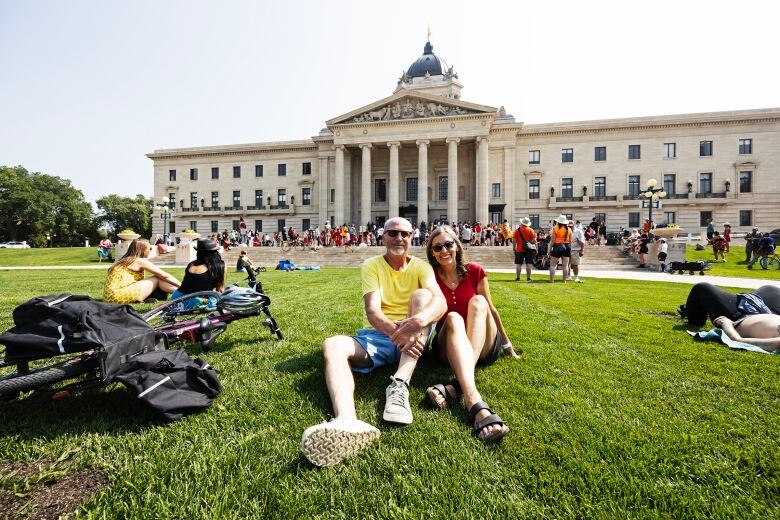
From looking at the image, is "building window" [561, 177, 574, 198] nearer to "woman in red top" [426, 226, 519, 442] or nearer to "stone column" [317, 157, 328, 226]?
"stone column" [317, 157, 328, 226]

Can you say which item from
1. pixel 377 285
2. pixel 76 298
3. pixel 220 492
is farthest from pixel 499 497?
pixel 76 298

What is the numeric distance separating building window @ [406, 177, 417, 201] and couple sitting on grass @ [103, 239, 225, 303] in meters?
Answer: 37.0

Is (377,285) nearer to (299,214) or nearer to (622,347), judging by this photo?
(622,347)

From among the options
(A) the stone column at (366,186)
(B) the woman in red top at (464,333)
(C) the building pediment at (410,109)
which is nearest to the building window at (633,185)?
(C) the building pediment at (410,109)

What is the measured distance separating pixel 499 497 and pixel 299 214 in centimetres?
4437

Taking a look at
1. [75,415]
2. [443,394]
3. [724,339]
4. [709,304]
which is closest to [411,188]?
[709,304]

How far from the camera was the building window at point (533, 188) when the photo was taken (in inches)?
1544

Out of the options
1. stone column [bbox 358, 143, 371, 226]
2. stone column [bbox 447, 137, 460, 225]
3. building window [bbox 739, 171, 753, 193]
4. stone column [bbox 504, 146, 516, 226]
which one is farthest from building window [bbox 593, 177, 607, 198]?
stone column [bbox 358, 143, 371, 226]

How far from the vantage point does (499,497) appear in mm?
1748

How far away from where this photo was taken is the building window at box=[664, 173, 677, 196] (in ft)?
122

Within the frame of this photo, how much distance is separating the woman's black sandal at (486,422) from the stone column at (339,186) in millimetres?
37626

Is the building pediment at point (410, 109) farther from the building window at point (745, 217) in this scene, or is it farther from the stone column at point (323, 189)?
the building window at point (745, 217)

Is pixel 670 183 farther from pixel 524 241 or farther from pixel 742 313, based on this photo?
pixel 742 313

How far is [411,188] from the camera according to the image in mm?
41656
